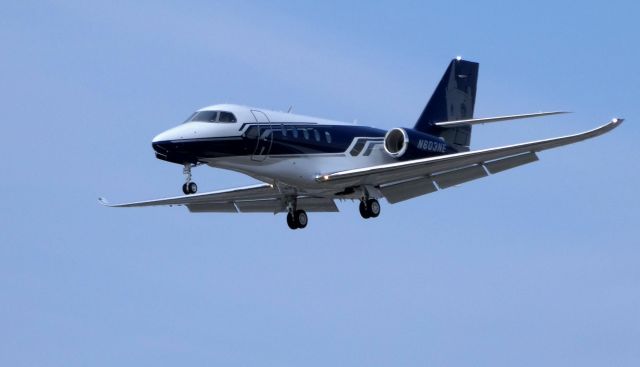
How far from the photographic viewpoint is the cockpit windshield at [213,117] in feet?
114

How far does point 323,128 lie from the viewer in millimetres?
37219

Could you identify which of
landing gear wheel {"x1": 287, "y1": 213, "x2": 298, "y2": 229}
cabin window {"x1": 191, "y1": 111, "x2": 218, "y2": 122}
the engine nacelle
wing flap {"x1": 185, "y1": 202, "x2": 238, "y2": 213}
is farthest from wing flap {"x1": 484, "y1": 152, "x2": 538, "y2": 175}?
wing flap {"x1": 185, "y1": 202, "x2": 238, "y2": 213}

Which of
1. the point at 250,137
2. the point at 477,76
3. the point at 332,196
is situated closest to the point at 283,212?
the point at 332,196

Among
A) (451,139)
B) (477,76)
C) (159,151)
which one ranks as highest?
(477,76)

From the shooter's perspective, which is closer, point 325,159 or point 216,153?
point 216,153

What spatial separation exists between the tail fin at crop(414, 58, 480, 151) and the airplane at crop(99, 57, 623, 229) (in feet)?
0.24

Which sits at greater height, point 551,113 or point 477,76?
point 477,76

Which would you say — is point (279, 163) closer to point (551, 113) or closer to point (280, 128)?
point (280, 128)

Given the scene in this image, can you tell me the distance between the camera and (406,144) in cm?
3806

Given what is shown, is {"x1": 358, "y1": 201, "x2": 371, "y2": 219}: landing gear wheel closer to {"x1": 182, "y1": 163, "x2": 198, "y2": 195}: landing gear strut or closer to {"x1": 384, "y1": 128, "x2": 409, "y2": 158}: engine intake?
{"x1": 384, "y1": 128, "x2": 409, "y2": 158}: engine intake

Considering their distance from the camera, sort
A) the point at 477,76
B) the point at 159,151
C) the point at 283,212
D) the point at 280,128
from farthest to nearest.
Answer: the point at 477,76 → the point at 283,212 → the point at 280,128 → the point at 159,151

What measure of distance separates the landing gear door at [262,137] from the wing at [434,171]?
5.81 ft

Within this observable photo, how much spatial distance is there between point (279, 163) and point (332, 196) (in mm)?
2666

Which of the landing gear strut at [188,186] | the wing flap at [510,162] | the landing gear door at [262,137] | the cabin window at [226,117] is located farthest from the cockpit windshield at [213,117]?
the wing flap at [510,162]
